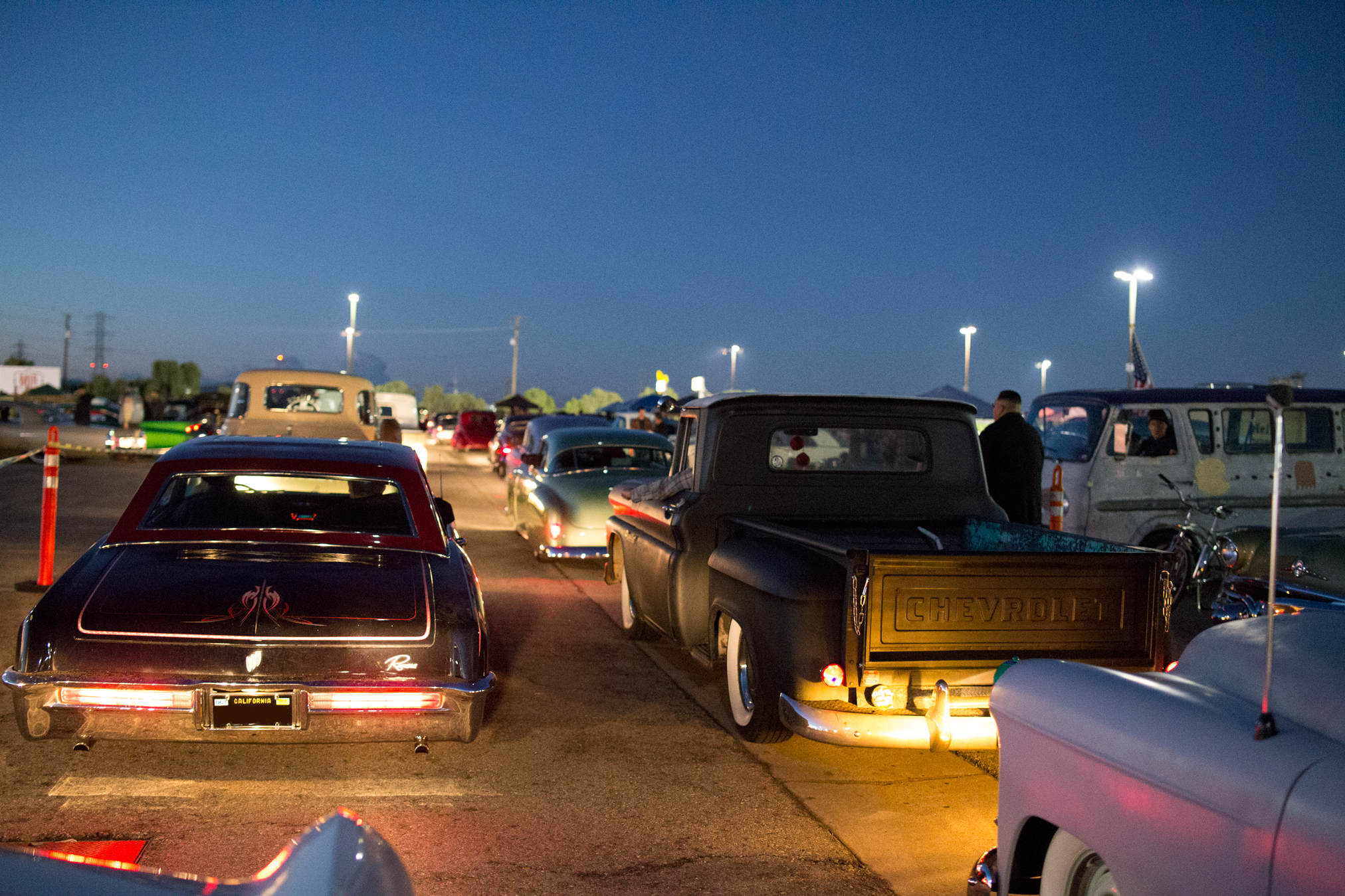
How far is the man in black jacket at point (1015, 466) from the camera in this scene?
8.67m

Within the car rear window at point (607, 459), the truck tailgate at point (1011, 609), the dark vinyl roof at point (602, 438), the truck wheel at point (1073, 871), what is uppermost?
the dark vinyl roof at point (602, 438)

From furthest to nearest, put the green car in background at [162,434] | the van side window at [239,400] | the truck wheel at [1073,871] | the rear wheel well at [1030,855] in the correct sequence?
the green car in background at [162,434], the van side window at [239,400], the rear wheel well at [1030,855], the truck wheel at [1073,871]

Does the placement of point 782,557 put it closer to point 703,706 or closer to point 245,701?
point 703,706

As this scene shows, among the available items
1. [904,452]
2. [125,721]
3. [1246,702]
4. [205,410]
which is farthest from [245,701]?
[205,410]

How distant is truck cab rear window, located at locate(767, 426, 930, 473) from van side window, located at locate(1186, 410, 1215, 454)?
560 centimetres

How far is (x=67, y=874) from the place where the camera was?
174 centimetres

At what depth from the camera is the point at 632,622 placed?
316 inches

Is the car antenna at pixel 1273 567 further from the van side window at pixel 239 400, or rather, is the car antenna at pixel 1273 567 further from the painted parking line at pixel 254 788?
the van side window at pixel 239 400

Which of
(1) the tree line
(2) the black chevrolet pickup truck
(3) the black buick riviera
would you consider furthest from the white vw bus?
(1) the tree line

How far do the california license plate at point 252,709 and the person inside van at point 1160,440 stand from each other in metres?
9.05

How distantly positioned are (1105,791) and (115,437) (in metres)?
26.2

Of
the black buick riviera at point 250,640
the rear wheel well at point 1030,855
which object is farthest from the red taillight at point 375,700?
the rear wheel well at point 1030,855

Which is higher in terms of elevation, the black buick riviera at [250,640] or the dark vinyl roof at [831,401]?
the dark vinyl roof at [831,401]

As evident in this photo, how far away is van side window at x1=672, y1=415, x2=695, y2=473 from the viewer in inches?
278
